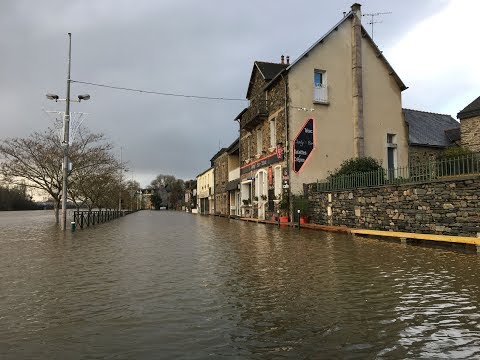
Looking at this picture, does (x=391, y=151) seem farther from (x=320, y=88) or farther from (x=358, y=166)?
(x=358, y=166)

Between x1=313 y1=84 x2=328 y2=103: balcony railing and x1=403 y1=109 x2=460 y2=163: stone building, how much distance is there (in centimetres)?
638

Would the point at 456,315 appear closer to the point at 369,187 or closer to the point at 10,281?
the point at 10,281

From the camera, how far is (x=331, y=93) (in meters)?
25.5

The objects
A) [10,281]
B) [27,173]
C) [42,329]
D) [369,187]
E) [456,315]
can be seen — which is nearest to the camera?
[42,329]

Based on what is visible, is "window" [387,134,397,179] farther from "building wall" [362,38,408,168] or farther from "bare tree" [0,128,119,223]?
"bare tree" [0,128,119,223]

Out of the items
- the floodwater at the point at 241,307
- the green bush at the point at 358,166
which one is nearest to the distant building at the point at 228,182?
the green bush at the point at 358,166

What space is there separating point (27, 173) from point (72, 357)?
22.7m

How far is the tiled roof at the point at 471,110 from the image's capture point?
25.1 m

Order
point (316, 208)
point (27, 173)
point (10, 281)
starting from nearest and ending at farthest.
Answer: point (10, 281) < point (316, 208) < point (27, 173)

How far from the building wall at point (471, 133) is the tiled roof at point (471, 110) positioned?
249mm

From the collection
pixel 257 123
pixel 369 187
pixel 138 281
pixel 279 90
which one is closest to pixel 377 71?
pixel 279 90

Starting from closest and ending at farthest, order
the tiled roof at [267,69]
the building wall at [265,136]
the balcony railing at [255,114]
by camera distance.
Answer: the building wall at [265,136], the balcony railing at [255,114], the tiled roof at [267,69]

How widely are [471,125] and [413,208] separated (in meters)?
14.6

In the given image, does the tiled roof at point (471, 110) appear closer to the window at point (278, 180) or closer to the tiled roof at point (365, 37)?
the tiled roof at point (365, 37)
